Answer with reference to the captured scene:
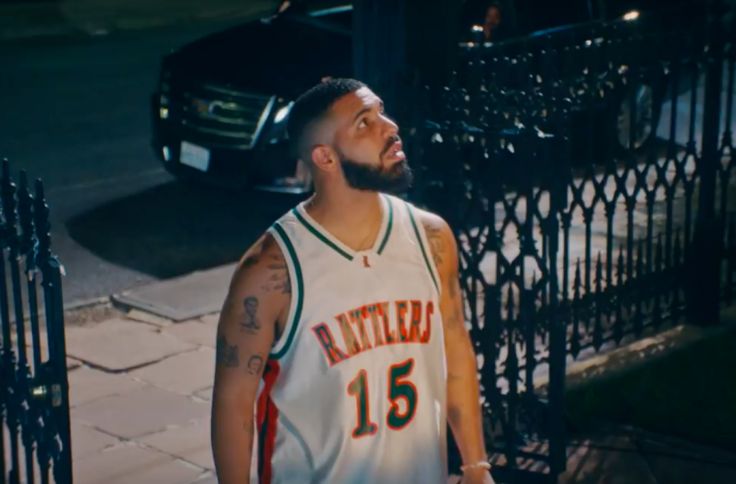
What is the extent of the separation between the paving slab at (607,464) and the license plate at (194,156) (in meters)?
5.01

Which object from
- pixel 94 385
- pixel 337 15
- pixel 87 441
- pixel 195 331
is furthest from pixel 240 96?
pixel 87 441

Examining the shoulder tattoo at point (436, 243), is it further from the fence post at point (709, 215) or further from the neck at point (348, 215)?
the fence post at point (709, 215)

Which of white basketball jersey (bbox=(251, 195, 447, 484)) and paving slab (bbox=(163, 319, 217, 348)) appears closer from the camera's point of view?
white basketball jersey (bbox=(251, 195, 447, 484))

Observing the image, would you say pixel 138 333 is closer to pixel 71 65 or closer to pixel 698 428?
pixel 698 428

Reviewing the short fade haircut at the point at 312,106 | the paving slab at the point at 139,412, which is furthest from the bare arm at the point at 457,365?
the paving slab at the point at 139,412

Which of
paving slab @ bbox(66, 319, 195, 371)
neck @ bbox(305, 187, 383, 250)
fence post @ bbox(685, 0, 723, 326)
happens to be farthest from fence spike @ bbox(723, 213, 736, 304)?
neck @ bbox(305, 187, 383, 250)

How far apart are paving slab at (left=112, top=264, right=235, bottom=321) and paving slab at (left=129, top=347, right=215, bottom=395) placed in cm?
73

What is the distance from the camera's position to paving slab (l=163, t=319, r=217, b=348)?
25.5ft

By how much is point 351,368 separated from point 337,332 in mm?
100

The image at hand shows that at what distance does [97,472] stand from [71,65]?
1264 centimetres

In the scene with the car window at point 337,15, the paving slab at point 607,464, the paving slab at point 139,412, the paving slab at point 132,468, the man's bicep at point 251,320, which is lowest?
the paving slab at point 139,412

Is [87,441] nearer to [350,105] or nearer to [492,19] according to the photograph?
[350,105]

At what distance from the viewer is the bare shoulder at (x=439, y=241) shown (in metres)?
3.69

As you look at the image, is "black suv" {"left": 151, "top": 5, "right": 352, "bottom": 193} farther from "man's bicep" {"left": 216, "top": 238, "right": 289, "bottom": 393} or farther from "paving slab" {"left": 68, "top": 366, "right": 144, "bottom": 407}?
"man's bicep" {"left": 216, "top": 238, "right": 289, "bottom": 393}
